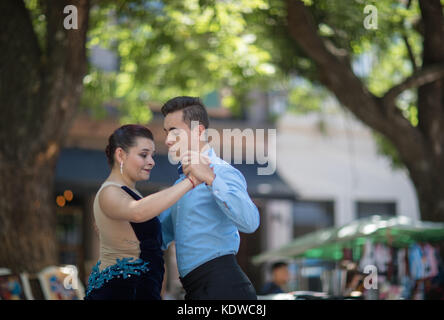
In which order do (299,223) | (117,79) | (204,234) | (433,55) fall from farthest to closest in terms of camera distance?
(299,223), (117,79), (433,55), (204,234)

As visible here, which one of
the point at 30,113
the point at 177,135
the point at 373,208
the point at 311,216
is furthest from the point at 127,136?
the point at 373,208

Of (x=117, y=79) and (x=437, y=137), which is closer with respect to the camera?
(x=437, y=137)

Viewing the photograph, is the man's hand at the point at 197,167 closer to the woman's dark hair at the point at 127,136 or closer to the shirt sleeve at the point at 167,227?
the woman's dark hair at the point at 127,136

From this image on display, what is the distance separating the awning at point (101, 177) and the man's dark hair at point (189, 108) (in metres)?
8.68

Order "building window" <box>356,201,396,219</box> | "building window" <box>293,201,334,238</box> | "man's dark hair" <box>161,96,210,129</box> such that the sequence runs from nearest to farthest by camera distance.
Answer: "man's dark hair" <box>161,96,210,129</box> → "building window" <box>293,201,334,238</box> → "building window" <box>356,201,396,219</box>

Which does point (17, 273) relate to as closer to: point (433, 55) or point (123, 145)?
point (123, 145)

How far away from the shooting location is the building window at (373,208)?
Answer: 17.7m

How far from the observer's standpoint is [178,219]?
2.90m

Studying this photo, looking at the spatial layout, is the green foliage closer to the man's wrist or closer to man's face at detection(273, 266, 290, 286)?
man's face at detection(273, 266, 290, 286)

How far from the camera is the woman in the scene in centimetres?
295

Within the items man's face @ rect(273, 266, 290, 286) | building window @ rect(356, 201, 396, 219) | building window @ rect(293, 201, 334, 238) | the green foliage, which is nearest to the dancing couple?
the green foliage

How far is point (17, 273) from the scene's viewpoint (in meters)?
6.48
